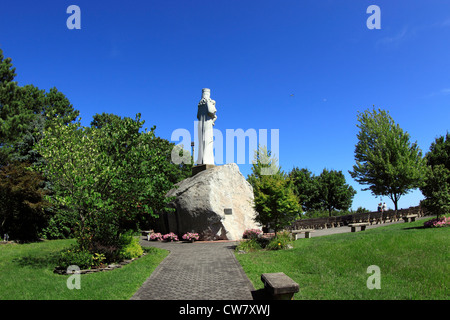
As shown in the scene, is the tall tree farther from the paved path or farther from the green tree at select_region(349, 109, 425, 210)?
the green tree at select_region(349, 109, 425, 210)

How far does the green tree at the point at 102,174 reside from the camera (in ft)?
39.7

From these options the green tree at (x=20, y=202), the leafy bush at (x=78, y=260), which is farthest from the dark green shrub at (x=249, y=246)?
the green tree at (x=20, y=202)

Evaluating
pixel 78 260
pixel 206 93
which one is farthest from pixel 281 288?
pixel 206 93

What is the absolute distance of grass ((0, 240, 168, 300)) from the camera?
820 cm

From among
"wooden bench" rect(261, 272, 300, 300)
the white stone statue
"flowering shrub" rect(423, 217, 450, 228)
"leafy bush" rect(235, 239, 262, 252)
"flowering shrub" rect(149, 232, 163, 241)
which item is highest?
the white stone statue

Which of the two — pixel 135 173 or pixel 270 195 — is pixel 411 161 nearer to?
pixel 270 195

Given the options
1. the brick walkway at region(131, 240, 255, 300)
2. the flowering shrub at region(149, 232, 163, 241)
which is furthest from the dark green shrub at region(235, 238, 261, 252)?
the flowering shrub at region(149, 232, 163, 241)

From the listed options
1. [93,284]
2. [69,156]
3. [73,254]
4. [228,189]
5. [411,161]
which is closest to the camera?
[93,284]

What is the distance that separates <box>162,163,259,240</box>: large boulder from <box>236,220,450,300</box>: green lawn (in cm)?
636

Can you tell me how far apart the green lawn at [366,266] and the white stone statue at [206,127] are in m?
11.6

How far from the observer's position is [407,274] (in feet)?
28.4
